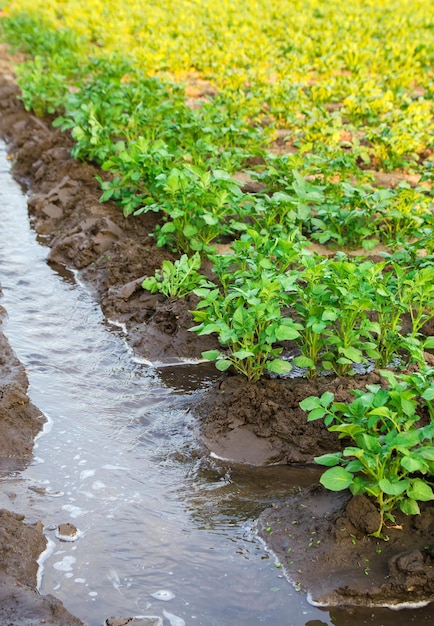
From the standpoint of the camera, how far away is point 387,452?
3.63m

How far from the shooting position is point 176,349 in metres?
5.66

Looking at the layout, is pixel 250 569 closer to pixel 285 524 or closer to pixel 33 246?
pixel 285 524

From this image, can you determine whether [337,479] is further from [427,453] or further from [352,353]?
[352,353]

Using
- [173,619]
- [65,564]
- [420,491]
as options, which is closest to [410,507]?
[420,491]

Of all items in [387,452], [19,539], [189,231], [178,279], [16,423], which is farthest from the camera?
[189,231]

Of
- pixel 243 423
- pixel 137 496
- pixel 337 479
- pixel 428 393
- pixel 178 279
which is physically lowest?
pixel 137 496

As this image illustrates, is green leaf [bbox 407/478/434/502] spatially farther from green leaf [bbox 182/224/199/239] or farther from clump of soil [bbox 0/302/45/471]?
green leaf [bbox 182/224/199/239]

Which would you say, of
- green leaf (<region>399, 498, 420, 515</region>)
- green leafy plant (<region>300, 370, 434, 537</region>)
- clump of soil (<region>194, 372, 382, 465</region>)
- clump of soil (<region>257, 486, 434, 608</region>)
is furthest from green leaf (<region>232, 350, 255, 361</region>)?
green leaf (<region>399, 498, 420, 515</region>)

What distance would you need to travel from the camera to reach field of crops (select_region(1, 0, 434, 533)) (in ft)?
15.1

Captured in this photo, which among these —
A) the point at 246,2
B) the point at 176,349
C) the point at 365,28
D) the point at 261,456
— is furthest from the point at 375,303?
the point at 246,2

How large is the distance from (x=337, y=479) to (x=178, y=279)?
2444 millimetres

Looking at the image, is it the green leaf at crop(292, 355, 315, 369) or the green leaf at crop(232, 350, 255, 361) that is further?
the green leaf at crop(292, 355, 315, 369)

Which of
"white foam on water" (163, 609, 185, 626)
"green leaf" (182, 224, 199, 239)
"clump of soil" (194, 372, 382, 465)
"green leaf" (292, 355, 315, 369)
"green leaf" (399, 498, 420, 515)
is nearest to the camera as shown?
"white foam on water" (163, 609, 185, 626)

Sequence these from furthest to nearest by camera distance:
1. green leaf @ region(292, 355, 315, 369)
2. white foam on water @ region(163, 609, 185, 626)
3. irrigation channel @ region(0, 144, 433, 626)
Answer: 1. green leaf @ region(292, 355, 315, 369)
2. irrigation channel @ region(0, 144, 433, 626)
3. white foam on water @ region(163, 609, 185, 626)
